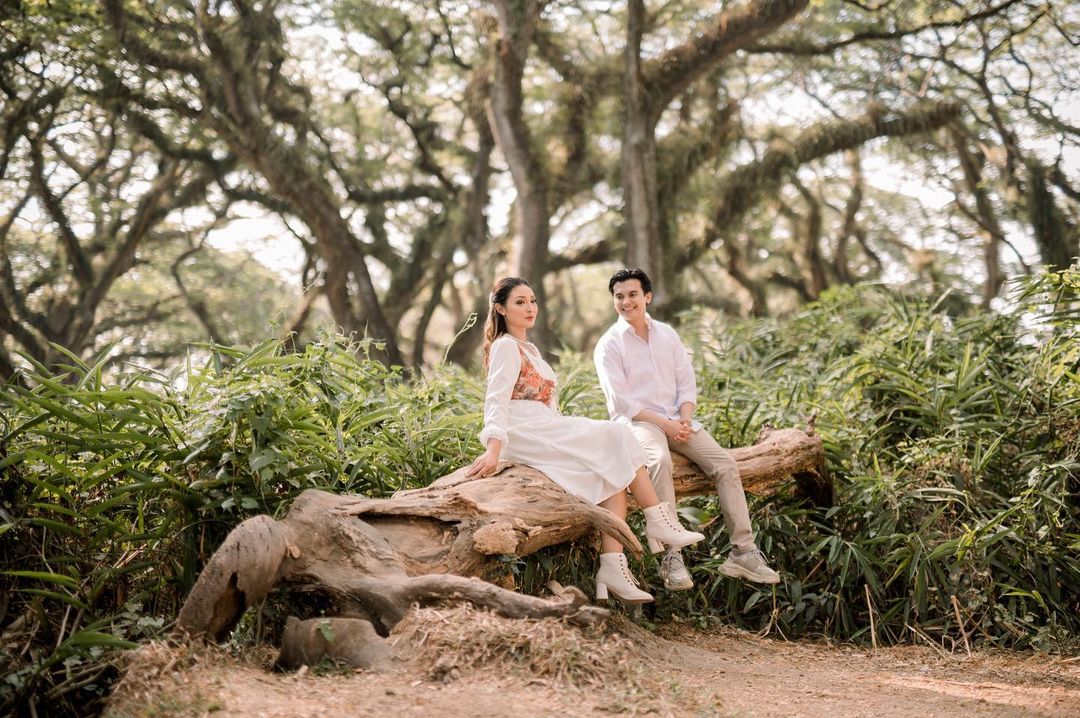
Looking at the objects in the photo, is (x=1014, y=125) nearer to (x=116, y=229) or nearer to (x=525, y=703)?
(x=525, y=703)

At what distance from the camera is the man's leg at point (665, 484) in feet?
14.1

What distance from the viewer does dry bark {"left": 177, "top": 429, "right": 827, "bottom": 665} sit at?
3.18 metres

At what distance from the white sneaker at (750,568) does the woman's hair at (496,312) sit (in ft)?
5.45

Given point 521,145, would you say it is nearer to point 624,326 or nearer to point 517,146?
point 517,146

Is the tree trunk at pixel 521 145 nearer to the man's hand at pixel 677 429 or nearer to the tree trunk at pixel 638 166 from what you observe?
the tree trunk at pixel 638 166

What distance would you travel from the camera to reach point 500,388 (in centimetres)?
406

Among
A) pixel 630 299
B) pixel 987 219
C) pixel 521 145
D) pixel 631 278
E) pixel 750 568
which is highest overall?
pixel 521 145

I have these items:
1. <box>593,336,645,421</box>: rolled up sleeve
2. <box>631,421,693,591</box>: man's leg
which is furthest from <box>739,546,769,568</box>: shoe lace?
<box>593,336,645,421</box>: rolled up sleeve

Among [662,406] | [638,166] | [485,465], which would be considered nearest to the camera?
[485,465]

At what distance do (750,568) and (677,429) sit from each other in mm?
811

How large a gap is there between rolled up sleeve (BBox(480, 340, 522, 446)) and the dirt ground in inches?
38.9

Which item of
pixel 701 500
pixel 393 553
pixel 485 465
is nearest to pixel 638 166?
pixel 701 500

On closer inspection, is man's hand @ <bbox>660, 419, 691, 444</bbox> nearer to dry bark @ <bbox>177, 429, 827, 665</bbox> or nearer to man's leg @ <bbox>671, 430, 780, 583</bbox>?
man's leg @ <bbox>671, 430, 780, 583</bbox>

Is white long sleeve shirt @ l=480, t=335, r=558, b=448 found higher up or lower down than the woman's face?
lower down
